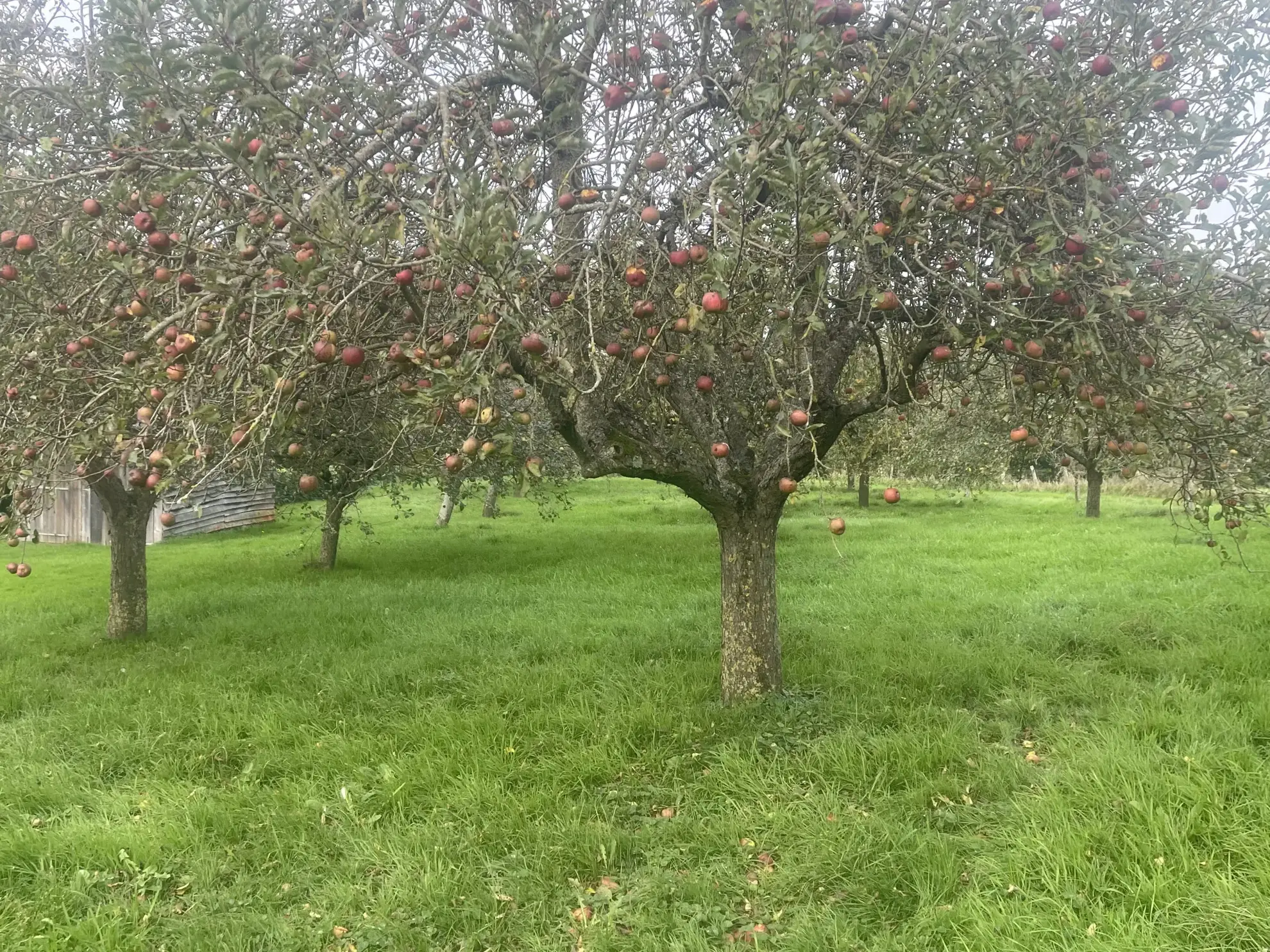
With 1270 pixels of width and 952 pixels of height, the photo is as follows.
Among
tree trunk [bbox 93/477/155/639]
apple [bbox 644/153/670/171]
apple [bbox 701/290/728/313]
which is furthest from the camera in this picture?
tree trunk [bbox 93/477/155/639]

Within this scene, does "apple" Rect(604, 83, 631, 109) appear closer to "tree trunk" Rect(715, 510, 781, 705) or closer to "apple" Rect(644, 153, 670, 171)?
"apple" Rect(644, 153, 670, 171)

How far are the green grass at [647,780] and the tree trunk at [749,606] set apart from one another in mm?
245

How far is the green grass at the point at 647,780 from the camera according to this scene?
330cm

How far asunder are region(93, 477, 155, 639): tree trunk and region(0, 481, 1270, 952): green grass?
1.13 ft

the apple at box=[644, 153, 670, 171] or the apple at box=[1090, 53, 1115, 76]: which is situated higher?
the apple at box=[1090, 53, 1115, 76]

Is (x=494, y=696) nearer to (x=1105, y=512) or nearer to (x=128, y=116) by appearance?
(x=128, y=116)

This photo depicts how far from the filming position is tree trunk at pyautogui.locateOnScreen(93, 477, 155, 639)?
8453 mm

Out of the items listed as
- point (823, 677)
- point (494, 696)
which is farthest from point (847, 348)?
point (494, 696)

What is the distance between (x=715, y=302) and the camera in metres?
3.13

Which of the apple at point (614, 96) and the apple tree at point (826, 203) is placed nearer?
the apple tree at point (826, 203)

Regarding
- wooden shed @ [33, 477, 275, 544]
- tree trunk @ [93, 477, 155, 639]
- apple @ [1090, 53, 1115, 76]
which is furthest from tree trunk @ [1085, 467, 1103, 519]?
wooden shed @ [33, 477, 275, 544]

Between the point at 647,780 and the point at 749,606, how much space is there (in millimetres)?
1448

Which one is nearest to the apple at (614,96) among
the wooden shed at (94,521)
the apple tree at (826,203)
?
the apple tree at (826,203)

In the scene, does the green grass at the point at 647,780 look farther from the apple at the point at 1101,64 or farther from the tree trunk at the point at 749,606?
the apple at the point at 1101,64
